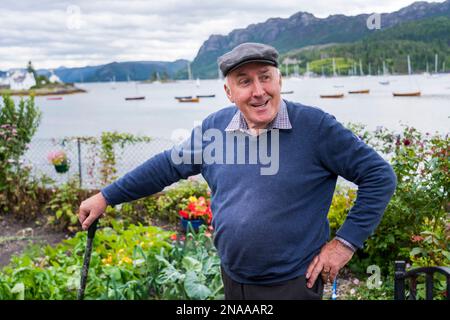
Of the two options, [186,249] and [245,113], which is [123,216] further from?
[245,113]

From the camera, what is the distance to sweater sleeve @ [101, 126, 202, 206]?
6.82 ft

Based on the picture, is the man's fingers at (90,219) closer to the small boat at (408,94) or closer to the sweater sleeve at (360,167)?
the sweater sleeve at (360,167)

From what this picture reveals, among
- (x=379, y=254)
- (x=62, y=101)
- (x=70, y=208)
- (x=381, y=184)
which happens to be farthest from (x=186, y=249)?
(x=62, y=101)

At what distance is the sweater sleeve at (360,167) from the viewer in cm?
173

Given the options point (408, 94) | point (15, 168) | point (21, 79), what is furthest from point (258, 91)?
point (21, 79)

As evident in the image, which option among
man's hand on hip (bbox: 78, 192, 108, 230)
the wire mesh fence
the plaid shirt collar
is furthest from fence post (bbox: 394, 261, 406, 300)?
the wire mesh fence

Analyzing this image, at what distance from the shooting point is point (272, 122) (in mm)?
1829

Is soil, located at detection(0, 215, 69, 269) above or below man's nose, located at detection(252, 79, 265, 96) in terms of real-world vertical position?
below

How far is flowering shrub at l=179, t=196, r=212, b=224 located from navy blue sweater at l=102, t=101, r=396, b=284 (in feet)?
11.5

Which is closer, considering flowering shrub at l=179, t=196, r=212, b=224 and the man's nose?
the man's nose

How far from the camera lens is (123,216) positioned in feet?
19.7

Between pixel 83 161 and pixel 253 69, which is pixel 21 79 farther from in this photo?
pixel 253 69

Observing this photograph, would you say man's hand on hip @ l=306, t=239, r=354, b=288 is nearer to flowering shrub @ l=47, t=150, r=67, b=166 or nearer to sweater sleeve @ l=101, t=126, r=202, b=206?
sweater sleeve @ l=101, t=126, r=202, b=206
